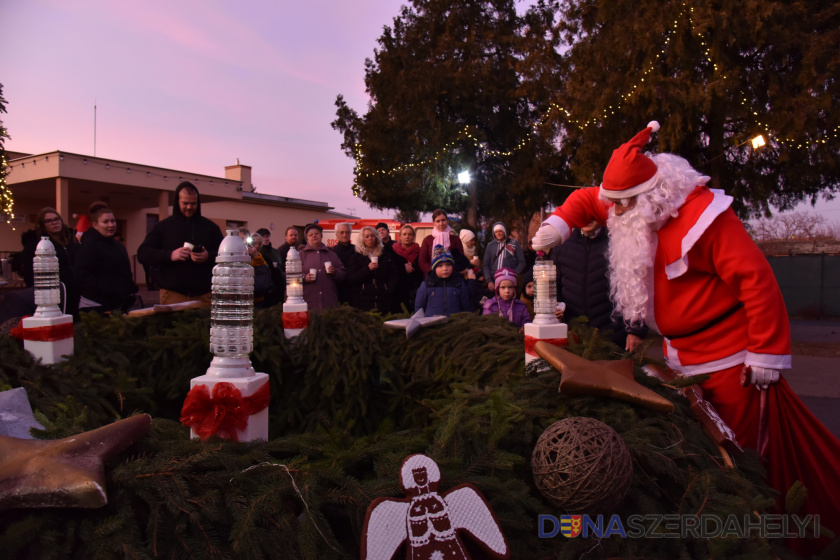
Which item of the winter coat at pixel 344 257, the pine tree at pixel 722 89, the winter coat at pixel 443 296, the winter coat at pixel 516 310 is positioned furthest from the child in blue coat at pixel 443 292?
the pine tree at pixel 722 89

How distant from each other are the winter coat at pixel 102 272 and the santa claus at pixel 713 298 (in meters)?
3.47

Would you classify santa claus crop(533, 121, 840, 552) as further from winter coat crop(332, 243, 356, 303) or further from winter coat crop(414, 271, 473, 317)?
winter coat crop(332, 243, 356, 303)

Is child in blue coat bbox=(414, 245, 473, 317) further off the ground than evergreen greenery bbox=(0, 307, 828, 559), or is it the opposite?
child in blue coat bbox=(414, 245, 473, 317)

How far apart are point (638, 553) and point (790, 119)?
33.6 feet

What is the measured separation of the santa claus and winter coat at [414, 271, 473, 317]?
7.42 feet

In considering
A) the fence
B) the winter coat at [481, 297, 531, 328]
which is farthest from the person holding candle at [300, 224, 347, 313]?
the fence

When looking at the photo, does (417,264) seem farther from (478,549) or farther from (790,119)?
(790,119)

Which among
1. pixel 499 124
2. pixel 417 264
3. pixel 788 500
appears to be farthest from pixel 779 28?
pixel 499 124

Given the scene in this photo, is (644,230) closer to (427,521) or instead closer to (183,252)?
(427,521)

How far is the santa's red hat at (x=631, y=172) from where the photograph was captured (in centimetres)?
228

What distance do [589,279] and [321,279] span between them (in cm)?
298

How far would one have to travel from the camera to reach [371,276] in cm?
580

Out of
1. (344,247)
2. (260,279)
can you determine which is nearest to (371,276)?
(344,247)

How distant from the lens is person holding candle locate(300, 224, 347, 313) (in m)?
5.61
